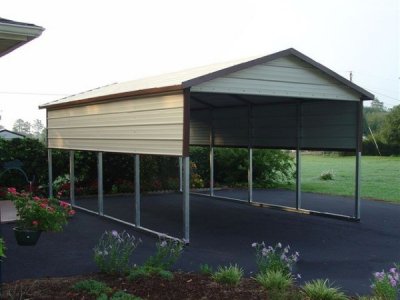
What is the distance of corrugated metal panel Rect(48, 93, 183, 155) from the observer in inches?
320

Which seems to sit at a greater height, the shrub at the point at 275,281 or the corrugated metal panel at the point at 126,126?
the corrugated metal panel at the point at 126,126

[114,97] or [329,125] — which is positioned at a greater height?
[114,97]

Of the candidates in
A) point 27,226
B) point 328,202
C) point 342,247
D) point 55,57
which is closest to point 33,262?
point 27,226

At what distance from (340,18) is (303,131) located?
982 centimetres

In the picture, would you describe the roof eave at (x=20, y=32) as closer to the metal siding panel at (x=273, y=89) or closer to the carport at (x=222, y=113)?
the carport at (x=222, y=113)

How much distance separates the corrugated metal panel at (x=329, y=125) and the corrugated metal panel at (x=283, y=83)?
84cm

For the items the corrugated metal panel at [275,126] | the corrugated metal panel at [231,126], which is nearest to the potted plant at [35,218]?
the corrugated metal panel at [275,126]

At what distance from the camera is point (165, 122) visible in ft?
27.2

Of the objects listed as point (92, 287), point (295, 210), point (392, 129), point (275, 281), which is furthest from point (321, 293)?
point (392, 129)

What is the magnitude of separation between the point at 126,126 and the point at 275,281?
4996mm

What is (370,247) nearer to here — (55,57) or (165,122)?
(165,122)

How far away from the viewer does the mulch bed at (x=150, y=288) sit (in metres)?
5.30

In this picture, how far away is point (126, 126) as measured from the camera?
9.55m

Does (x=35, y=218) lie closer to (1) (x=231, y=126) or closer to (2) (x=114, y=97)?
(2) (x=114, y=97)
